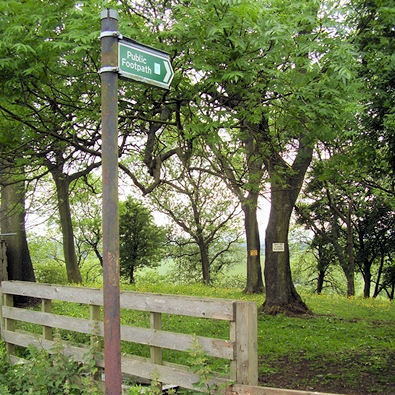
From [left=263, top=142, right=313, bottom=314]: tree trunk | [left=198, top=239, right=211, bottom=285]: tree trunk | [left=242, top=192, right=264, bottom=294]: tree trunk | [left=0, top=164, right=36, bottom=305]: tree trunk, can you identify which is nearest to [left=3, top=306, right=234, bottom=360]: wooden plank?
[left=0, top=164, right=36, bottom=305]: tree trunk

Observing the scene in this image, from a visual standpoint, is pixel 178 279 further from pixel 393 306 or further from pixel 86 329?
pixel 86 329

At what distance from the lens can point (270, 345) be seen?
8.91 meters

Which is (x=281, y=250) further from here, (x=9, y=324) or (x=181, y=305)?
(x=181, y=305)

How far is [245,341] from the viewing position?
4039mm

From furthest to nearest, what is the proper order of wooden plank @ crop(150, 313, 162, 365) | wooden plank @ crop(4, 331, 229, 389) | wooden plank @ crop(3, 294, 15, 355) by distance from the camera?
wooden plank @ crop(3, 294, 15, 355), wooden plank @ crop(150, 313, 162, 365), wooden plank @ crop(4, 331, 229, 389)

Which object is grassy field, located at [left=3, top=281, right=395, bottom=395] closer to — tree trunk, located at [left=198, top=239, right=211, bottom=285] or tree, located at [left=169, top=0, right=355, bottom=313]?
tree, located at [left=169, top=0, right=355, bottom=313]

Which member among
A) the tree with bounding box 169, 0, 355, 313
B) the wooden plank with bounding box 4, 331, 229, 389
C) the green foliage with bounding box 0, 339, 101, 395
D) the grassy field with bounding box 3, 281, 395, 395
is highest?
the tree with bounding box 169, 0, 355, 313

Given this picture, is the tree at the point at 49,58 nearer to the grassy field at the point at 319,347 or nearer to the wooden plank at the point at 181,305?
the wooden plank at the point at 181,305

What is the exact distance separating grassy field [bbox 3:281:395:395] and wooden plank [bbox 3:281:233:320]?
1.94 feet

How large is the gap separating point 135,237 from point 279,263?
1496 centimetres

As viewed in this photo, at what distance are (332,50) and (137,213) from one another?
21.2m

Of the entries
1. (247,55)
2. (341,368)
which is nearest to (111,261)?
(247,55)

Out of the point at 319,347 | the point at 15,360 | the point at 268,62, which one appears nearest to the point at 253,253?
the point at 319,347

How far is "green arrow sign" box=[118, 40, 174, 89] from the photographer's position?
3.20 meters
